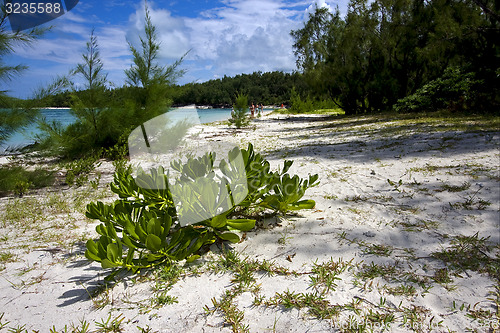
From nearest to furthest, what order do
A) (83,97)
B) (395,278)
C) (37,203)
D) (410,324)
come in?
(410,324), (395,278), (37,203), (83,97)

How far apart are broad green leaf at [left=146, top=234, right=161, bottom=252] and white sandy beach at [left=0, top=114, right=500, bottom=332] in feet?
0.72

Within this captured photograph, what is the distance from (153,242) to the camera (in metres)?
1.56

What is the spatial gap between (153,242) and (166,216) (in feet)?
0.52

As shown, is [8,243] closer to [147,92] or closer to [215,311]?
[215,311]

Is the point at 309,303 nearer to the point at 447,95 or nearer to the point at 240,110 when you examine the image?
the point at 447,95

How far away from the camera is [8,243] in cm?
226

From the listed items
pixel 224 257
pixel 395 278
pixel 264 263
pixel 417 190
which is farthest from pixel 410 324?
pixel 417 190

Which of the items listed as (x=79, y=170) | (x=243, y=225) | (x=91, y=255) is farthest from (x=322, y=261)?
(x=79, y=170)

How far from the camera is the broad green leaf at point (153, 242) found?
1527 mm

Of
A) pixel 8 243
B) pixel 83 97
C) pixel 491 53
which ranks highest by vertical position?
pixel 491 53

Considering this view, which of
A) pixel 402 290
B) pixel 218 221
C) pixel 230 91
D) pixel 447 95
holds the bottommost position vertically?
pixel 402 290

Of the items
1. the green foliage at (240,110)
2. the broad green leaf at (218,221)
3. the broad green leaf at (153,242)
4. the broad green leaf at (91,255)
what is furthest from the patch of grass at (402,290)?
the green foliage at (240,110)

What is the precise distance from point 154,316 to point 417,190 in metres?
2.65

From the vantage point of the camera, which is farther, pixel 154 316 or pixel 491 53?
pixel 491 53
